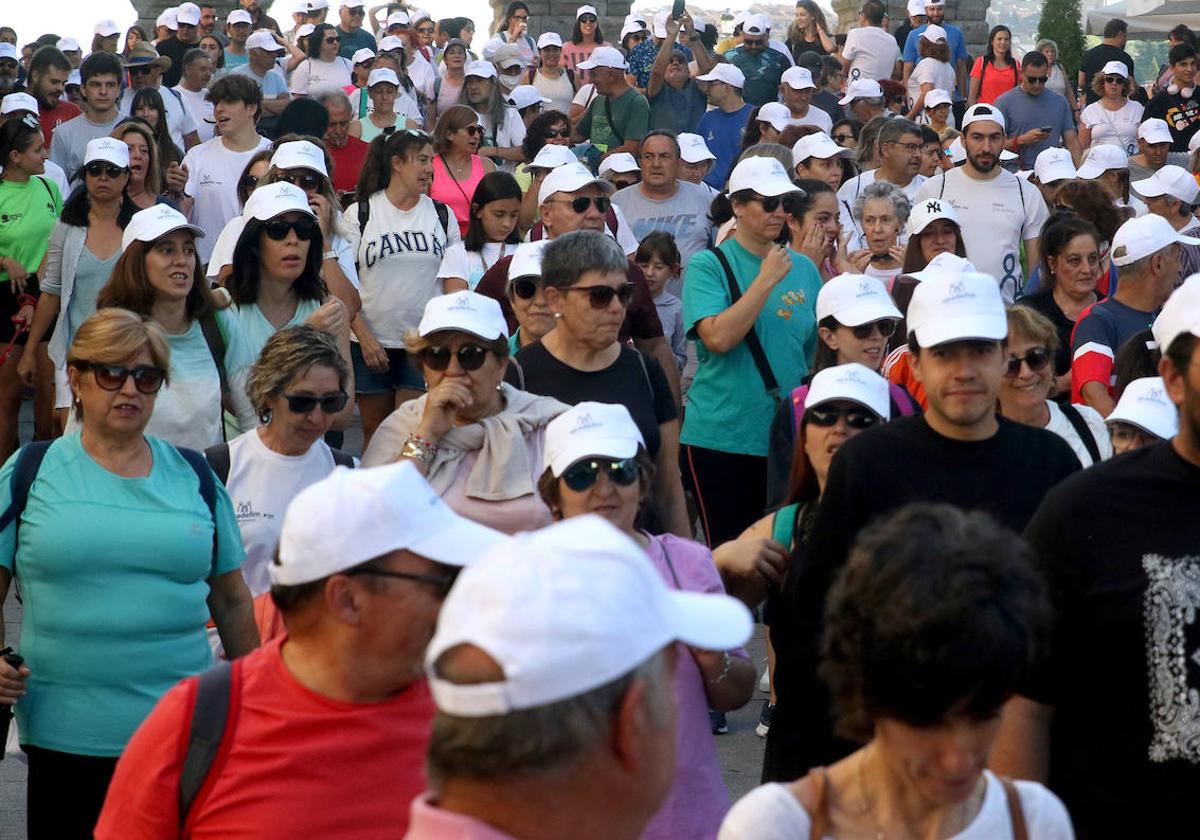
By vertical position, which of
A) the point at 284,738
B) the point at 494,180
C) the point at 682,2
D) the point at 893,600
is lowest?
the point at 284,738

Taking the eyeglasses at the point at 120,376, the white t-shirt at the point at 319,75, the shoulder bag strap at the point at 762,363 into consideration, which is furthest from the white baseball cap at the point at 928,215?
the white t-shirt at the point at 319,75

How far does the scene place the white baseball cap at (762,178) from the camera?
7.36 m

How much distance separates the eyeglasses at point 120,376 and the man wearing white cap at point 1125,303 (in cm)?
385

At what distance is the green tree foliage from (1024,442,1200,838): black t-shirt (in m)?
21.3

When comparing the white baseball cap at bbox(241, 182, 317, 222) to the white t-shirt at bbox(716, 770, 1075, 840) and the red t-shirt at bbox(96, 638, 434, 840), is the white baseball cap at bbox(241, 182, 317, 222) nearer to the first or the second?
the red t-shirt at bbox(96, 638, 434, 840)

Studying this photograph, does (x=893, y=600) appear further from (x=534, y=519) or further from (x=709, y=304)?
(x=709, y=304)

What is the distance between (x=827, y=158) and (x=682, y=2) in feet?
27.3

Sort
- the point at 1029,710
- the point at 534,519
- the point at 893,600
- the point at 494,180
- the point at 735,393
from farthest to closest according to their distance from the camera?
the point at 494,180 → the point at 735,393 → the point at 534,519 → the point at 1029,710 → the point at 893,600

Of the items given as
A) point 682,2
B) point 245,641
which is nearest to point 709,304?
point 245,641

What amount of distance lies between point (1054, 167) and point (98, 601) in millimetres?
8474

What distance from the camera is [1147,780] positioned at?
3000 mm

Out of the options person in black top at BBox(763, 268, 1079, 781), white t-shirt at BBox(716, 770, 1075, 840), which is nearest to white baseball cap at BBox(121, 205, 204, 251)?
person in black top at BBox(763, 268, 1079, 781)

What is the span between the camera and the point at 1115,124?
635 inches

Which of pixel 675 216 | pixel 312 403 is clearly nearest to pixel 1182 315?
pixel 312 403
